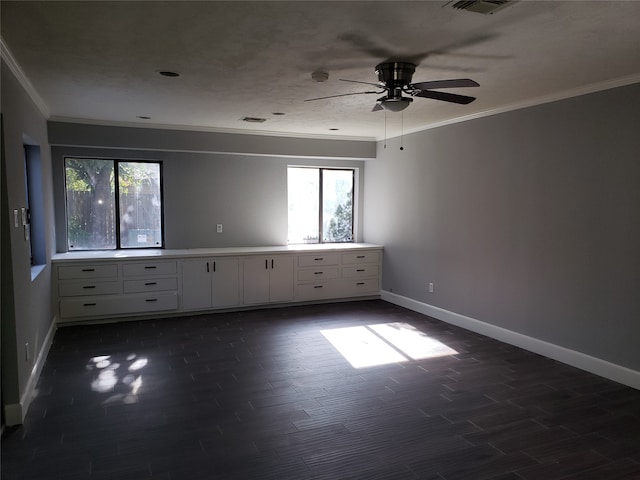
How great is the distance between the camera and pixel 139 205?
6.20 meters

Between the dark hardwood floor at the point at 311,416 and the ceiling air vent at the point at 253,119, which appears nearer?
the dark hardwood floor at the point at 311,416

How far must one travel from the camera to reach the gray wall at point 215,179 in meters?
5.79

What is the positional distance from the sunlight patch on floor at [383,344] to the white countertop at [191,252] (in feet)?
5.19

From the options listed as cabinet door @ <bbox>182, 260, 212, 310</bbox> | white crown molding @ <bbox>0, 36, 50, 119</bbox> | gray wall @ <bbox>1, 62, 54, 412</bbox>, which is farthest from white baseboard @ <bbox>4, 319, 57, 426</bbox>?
white crown molding @ <bbox>0, 36, 50, 119</bbox>

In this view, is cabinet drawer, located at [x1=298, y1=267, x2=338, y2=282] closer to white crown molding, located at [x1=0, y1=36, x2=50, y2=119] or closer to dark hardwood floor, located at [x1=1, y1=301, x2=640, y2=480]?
dark hardwood floor, located at [x1=1, y1=301, x2=640, y2=480]

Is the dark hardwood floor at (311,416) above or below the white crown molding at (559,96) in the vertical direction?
below

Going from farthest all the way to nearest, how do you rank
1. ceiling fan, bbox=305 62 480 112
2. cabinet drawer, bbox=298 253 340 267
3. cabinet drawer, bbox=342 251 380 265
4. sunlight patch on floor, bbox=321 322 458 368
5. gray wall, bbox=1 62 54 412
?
cabinet drawer, bbox=342 251 380 265, cabinet drawer, bbox=298 253 340 267, sunlight patch on floor, bbox=321 322 458 368, ceiling fan, bbox=305 62 480 112, gray wall, bbox=1 62 54 412

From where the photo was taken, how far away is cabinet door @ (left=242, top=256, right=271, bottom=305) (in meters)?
6.20

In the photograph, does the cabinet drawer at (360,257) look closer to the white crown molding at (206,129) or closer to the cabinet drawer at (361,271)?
the cabinet drawer at (361,271)

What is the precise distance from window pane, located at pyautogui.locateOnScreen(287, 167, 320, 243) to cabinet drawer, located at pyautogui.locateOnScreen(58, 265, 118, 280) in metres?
2.66

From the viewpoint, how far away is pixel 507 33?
2570 mm

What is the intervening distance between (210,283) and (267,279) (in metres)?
0.79

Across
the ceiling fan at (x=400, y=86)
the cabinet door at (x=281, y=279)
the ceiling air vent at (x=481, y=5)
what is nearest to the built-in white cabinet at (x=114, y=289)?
the cabinet door at (x=281, y=279)

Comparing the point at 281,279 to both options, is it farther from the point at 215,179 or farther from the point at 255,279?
the point at 215,179
